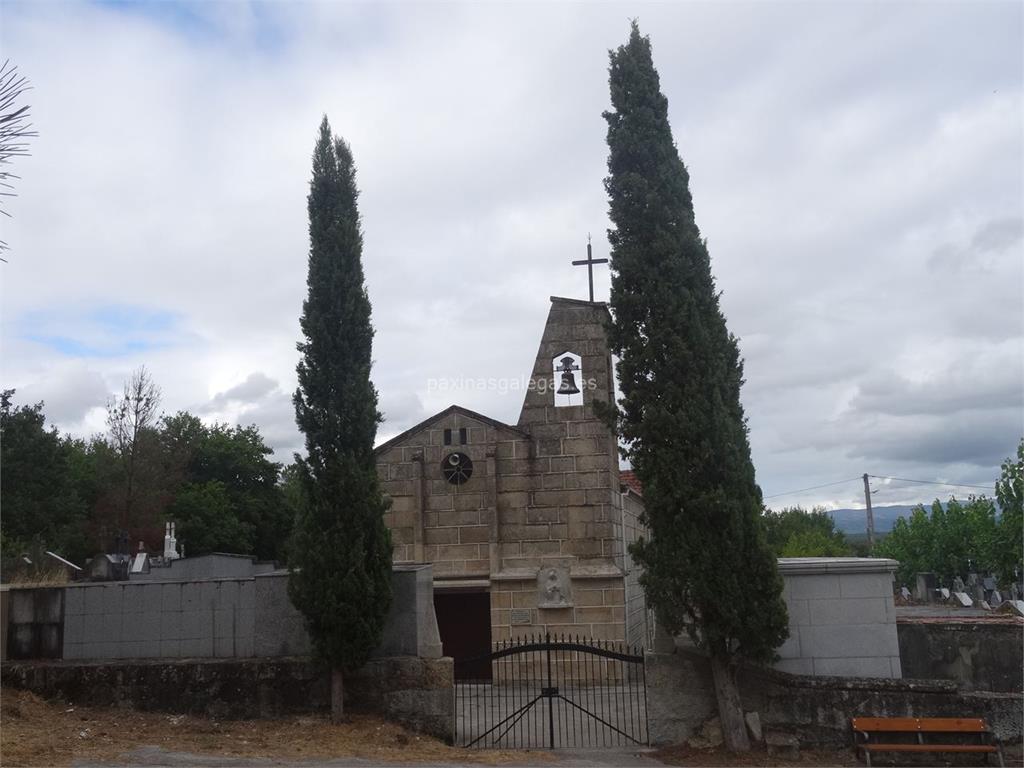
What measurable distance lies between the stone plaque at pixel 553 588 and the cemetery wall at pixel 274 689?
500cm

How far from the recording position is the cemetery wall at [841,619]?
30.7 feet

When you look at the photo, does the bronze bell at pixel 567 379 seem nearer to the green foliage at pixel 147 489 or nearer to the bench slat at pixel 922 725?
the bench slat at pixel 922 725

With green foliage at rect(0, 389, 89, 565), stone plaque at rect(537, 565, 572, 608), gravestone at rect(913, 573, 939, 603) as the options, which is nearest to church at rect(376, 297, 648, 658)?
stone plaque at rect(537, 565, 572, 608)

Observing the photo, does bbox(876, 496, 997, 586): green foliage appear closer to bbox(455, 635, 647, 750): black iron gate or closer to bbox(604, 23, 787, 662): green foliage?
bbox(455, 635, 647, 750): black iron gate

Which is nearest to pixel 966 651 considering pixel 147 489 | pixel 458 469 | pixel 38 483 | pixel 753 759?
pixel 753 759

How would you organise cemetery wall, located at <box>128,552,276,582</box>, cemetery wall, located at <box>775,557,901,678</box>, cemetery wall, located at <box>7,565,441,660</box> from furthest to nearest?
cemetery wall, located at <box>128,552,276,582</box>
cemetery wall, located at <box>7,565,441,660</box>
cemetery wall, located at <box>775,557,901,678</box>

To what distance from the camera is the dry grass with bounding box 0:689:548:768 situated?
819cm

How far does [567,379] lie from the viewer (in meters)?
15.3

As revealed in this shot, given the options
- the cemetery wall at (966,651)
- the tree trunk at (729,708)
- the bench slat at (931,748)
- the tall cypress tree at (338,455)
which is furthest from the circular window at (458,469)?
the bench slat at (931,748)

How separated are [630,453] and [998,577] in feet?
82.2

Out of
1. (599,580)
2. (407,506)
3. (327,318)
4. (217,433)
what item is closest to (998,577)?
(599,580)

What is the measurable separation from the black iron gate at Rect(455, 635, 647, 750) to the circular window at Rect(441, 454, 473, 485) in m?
3.12

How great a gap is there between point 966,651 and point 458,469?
8.74 m

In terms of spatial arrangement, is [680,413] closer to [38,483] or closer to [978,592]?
[978,592]
